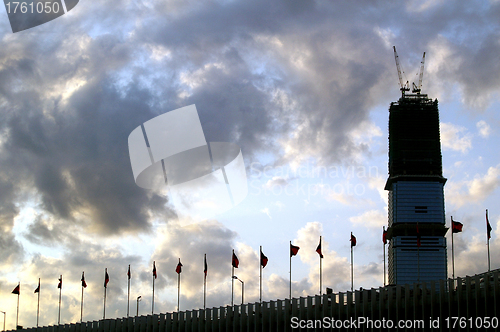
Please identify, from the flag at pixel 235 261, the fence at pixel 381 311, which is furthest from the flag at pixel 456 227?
the flag at pixel 235 261

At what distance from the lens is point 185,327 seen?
97250 mm

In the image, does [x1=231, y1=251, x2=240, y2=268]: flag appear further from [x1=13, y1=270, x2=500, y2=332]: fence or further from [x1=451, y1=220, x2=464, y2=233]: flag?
[x1=451, y1=220, x2=464, y2=233]: flag

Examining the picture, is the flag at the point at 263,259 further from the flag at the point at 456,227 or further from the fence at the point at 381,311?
the flag at the point at 456,227

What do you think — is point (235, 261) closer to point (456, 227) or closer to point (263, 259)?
point (263, 259)

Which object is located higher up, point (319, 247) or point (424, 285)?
point (319, 247)

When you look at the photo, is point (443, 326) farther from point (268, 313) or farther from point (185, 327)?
point (185, 327)

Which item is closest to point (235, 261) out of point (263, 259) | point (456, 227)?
point (263, 259)

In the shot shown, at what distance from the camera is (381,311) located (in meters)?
70.8

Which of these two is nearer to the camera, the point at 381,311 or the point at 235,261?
the point at 381,311

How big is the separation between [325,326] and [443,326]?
15.4m

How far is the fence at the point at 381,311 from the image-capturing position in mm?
62594

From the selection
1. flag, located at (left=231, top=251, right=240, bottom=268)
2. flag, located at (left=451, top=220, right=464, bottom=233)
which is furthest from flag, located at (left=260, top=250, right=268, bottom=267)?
flag, located at (left=451, top=220, right=464, bottom=233)

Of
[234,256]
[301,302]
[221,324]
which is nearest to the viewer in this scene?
[301,302]

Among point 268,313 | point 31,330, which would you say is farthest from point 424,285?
point 31,330
